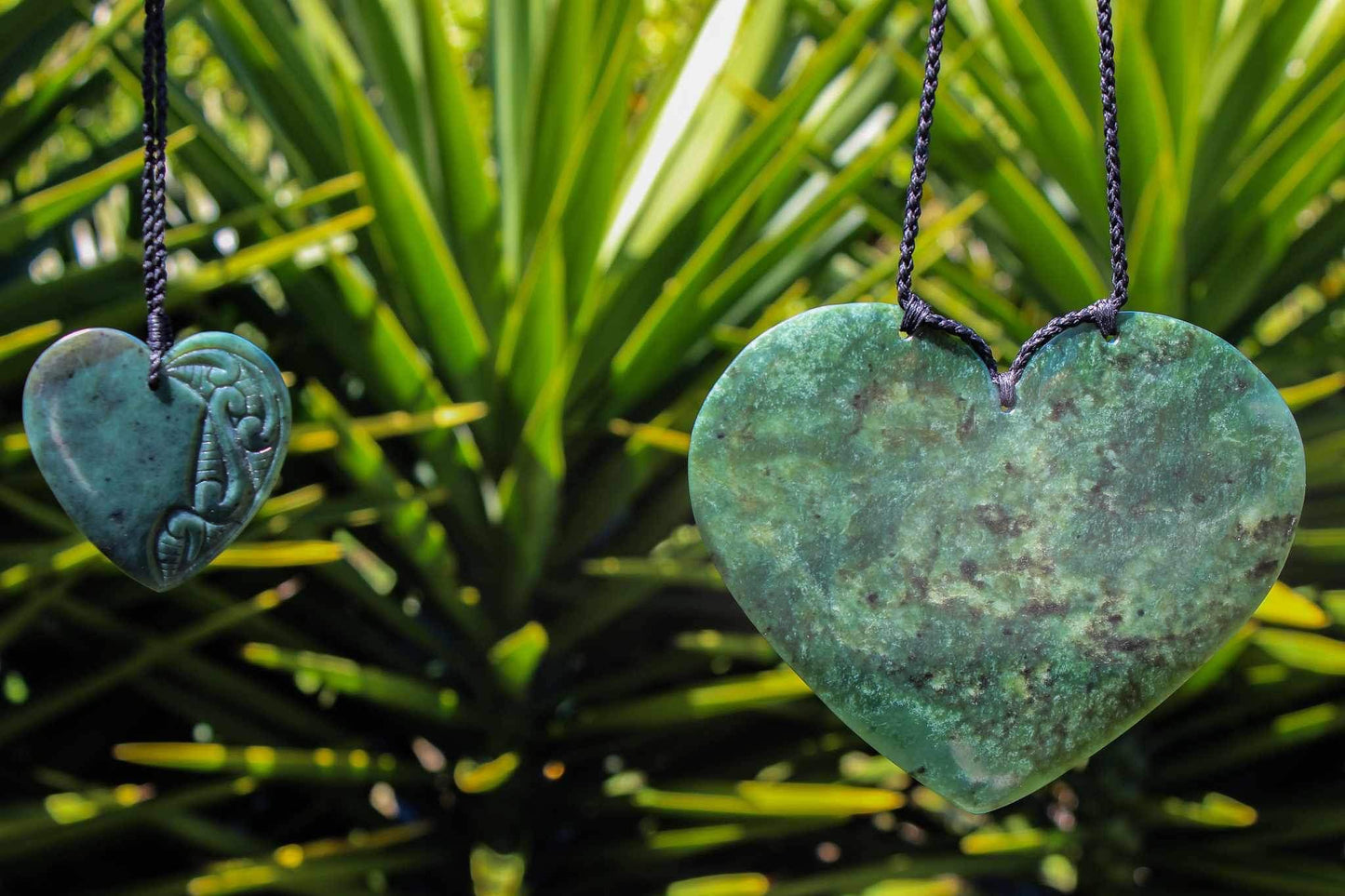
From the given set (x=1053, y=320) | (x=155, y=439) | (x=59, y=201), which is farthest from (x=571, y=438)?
(x=1053, y=320)

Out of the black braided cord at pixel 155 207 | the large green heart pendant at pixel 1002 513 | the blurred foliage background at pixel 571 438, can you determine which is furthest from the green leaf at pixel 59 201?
the large green heart pendant at pixel 1002 513

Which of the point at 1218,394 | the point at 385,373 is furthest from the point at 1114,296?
the point at 385,373

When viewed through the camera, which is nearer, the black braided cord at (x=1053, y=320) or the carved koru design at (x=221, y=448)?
the black braided cord at (x=1053, y=320)

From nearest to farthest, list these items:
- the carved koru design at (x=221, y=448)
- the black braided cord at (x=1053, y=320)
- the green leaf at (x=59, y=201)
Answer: the black braided cord at (x=1053, y=320) → the carved koru design at (x=221, y=448) → the green leaf at (x=59, y=201)

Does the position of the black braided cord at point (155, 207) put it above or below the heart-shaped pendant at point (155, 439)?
above

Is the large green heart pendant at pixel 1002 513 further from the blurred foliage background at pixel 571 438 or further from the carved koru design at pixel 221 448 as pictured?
the blurred foliage background at pixel 571 438

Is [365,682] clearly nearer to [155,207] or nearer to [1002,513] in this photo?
[155,207]
